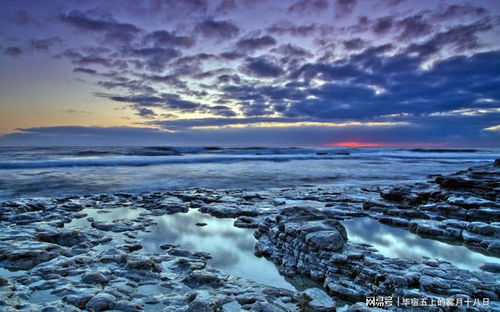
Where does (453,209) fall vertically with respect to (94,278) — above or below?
above

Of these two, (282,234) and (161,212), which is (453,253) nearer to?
(282,234)

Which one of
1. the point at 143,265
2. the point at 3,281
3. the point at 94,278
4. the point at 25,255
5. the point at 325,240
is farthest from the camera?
the point at 325,240

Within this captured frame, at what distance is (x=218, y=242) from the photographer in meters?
5.63

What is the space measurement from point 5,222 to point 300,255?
21.5ft

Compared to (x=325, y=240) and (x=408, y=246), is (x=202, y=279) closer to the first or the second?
(x=325, y=240)

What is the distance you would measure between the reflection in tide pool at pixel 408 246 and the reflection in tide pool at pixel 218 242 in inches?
81.8

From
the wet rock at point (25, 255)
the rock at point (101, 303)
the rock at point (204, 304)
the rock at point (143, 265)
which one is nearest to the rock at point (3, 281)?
the wet rock at point (25, 255)

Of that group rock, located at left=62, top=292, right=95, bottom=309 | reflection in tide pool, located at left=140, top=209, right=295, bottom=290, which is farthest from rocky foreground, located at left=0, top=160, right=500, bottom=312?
reflection in tide pool, located at left=140, top=209, right=295, bottom=290

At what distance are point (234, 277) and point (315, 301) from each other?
1242mm

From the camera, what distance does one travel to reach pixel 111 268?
4.20 metres

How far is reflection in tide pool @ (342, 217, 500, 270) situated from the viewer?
4.78 meters

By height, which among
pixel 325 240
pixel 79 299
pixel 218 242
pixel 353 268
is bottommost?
pixel 218 242

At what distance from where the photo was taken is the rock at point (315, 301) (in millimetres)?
3191

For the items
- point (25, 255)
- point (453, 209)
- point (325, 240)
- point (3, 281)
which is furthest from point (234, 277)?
point (453, 209)
